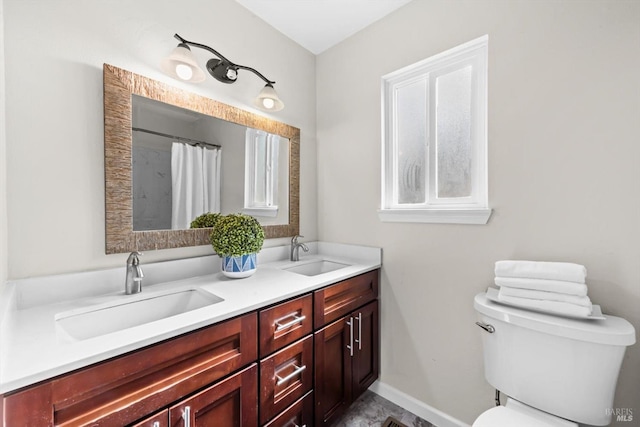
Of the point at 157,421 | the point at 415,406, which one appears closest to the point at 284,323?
the point at 157,421

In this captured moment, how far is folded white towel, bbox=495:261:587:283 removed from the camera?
1.01 m

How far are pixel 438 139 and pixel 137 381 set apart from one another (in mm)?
1782

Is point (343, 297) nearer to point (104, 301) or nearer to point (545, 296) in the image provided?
point (545, 296)

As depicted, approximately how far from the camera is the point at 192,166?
1.45 meters

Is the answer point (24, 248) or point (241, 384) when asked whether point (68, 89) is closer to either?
point (24, 248)

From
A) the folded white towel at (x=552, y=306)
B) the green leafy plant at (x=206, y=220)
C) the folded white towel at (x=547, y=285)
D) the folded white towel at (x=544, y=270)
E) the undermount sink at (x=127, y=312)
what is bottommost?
the undermount sink at (x=127, y=312)

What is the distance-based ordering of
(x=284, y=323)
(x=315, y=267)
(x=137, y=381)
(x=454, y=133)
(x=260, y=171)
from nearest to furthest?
(x=137, y=381)
(x=284, y=323)
(x=454, y=133)
(x=260, y=171)
(x=315, y=267)

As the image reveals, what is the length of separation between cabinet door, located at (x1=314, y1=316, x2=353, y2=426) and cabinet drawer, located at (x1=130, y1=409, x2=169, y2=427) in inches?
26.5

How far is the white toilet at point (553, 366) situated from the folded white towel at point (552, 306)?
0.03 m

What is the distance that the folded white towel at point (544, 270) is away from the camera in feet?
3.31

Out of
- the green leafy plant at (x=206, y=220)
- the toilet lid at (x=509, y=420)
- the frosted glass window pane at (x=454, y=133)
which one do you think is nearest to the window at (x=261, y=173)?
the green leafy plant at (x=206, y=220)

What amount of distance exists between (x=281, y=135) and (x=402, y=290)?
135cm

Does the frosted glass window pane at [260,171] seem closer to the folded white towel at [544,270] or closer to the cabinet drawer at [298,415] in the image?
the cabinet drawer at [298,415]

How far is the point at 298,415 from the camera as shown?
1.23 meters
